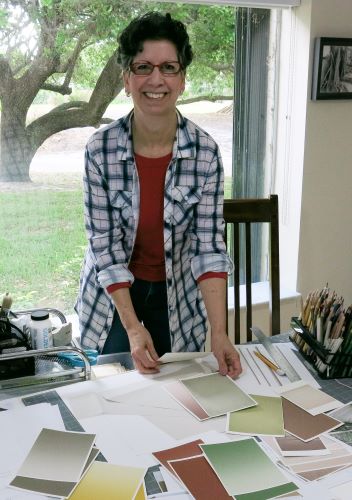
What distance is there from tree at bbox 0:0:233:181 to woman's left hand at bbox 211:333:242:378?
1320 mm

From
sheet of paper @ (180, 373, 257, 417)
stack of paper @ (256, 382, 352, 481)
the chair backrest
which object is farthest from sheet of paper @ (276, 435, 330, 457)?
the chair backrest

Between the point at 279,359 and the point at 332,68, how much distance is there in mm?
1645

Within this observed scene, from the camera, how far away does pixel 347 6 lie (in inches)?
95.6

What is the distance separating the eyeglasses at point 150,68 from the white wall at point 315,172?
1.30 meters

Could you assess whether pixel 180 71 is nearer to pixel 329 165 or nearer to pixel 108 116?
pixel 108 116

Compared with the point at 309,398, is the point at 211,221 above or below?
above

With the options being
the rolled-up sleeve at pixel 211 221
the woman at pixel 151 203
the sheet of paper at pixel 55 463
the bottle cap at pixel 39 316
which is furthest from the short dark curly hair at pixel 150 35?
the sheet of paper at pixel 55 463

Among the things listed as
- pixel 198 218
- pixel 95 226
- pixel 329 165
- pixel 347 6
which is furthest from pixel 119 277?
pixel 347 6

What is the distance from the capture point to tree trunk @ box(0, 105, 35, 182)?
2.18 m

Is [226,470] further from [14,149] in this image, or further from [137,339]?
[14,149]

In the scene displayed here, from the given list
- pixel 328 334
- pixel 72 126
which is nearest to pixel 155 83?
pixel 328 334

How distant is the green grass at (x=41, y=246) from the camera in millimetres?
2309

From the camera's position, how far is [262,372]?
1.23 meters

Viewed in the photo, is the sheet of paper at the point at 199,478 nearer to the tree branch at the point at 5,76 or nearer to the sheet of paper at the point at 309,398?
the sheet of paper at the point at 309,398
